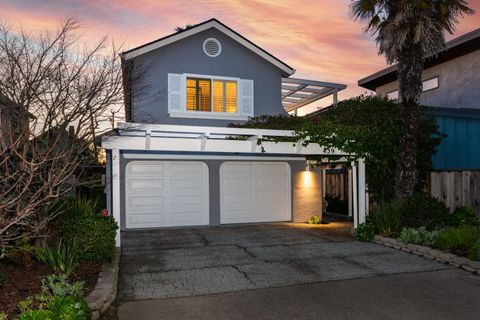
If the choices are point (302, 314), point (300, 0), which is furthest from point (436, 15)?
point (302, 314)

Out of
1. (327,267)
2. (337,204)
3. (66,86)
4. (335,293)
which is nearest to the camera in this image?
(335,293)

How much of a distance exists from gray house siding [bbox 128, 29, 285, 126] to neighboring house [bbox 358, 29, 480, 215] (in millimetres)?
5500

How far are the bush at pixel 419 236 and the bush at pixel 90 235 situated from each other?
6.61m

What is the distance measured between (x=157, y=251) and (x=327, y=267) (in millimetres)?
4077

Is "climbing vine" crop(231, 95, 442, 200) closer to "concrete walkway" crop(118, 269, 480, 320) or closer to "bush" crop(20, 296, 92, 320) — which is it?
"concrete walkway" crop(118, 269, 480, 320)

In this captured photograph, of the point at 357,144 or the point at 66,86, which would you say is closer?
the point at 66,86

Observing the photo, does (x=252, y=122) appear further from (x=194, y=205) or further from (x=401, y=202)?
(x=401, y=202)

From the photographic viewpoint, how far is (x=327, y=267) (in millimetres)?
8281

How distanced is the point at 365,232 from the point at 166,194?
651 centimetres

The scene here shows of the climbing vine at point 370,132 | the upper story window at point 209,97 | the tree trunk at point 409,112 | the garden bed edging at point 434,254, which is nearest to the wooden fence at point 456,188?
the climbing vine at point 370,132

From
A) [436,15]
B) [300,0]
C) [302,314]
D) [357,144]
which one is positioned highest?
[300,0]

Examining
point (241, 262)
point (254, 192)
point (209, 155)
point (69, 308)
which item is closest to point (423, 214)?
point (241, 262)

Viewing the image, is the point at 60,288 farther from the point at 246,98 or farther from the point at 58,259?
the point at 246,98

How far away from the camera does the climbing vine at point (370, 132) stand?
11539mm
